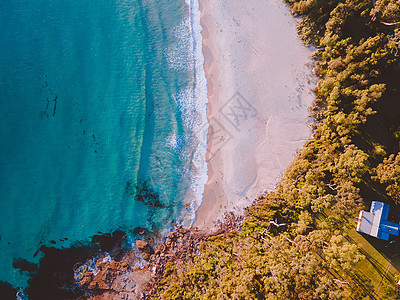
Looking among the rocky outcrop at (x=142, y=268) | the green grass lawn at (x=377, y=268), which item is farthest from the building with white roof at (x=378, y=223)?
the rocky outcrop at (x=142, y=268)

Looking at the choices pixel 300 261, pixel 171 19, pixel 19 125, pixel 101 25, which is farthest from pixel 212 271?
pixel 101 25

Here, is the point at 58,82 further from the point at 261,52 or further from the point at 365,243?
the point at 365,243

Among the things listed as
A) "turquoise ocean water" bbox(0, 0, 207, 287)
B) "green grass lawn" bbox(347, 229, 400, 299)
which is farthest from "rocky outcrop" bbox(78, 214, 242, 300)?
"green grass lawn" bbox(347, 229, 400, 299)

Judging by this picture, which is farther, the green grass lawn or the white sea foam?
the white sea foam

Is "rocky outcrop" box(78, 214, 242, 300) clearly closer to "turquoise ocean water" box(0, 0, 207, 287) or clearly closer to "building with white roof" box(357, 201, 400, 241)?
"turquoise ocean water" box(0, 0, 207, 287)

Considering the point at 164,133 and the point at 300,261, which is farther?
the point at 164,133

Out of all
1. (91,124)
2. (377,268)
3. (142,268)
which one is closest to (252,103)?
(91,124)

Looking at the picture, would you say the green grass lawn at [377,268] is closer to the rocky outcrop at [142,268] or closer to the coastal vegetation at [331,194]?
the coastal vegetation at [331,194]
